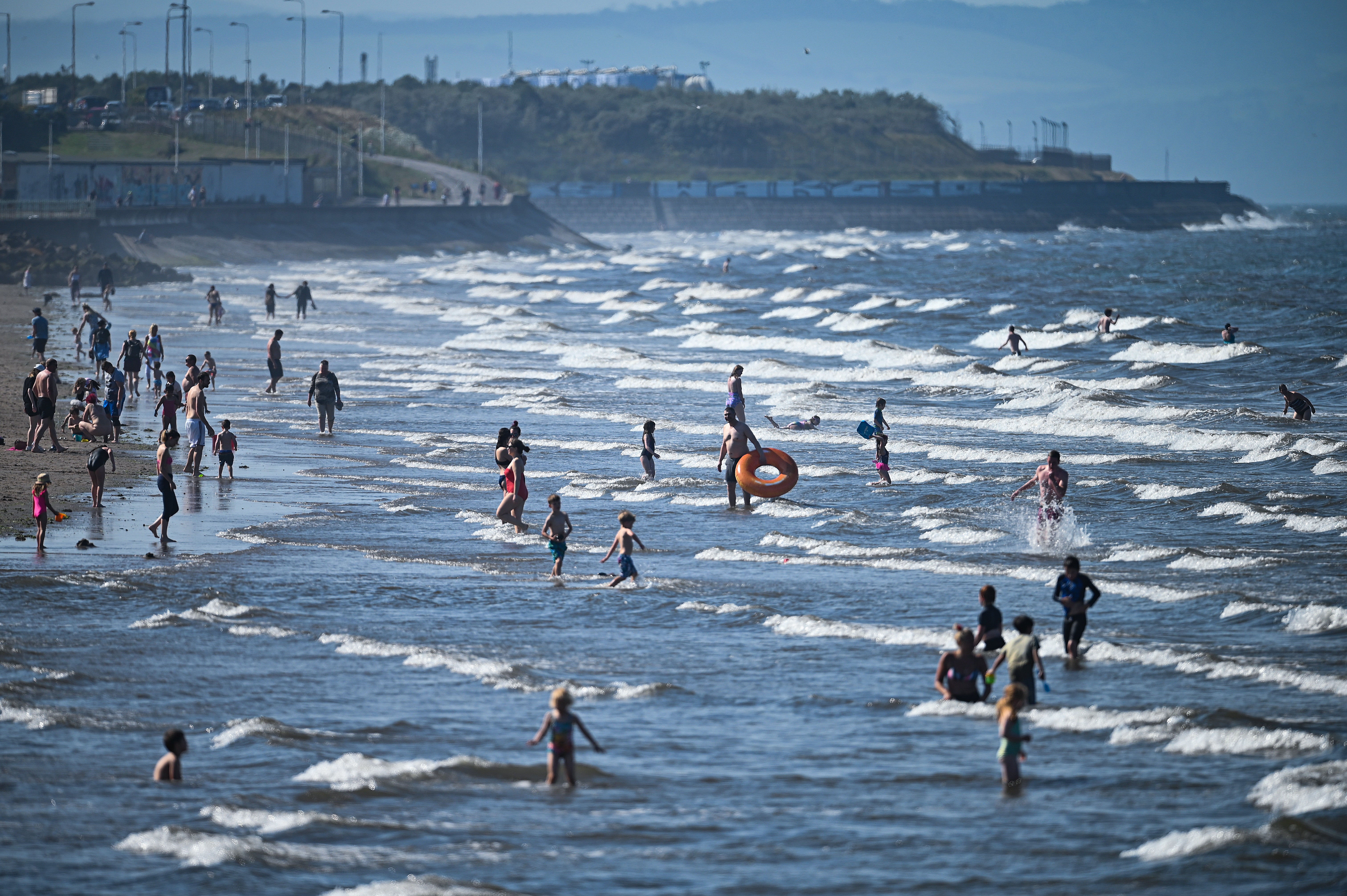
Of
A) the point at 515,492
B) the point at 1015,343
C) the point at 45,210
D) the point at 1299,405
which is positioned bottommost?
the point at 515,492

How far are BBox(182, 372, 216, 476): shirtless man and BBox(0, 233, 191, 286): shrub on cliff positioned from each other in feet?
124

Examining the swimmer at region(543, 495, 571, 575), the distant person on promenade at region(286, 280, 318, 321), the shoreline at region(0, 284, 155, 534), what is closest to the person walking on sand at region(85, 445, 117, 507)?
the shoreline at region(0, 284, 155, 534)

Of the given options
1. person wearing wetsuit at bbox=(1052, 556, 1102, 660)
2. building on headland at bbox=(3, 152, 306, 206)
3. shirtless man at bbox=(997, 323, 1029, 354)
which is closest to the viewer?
person wearing wetsuit at bbox=(1052, 556, 1102, 660)

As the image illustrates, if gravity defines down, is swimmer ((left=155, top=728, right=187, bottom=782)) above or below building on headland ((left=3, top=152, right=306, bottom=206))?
below

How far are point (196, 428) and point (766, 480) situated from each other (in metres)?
8.74

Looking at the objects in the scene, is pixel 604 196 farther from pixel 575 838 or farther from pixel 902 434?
pixel 575 838

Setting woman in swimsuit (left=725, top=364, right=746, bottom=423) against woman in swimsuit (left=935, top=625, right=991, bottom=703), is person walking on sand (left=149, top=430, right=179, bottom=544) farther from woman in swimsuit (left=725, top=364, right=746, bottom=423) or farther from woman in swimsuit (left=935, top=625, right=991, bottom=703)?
woman in swimsuit (left=935, top=625, right=991, bottom=703)

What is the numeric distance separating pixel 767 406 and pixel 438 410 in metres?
7.38

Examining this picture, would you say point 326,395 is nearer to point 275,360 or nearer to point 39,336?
point 275,360

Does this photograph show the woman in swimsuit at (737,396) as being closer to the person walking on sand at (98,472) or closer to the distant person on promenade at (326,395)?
the distant person on promenade at (326,395)

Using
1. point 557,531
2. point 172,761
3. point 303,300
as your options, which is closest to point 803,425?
point 557,531

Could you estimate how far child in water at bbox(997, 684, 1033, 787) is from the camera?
10797 millimetres

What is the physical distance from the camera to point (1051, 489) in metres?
19.6

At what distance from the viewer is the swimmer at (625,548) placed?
16.8 metres
